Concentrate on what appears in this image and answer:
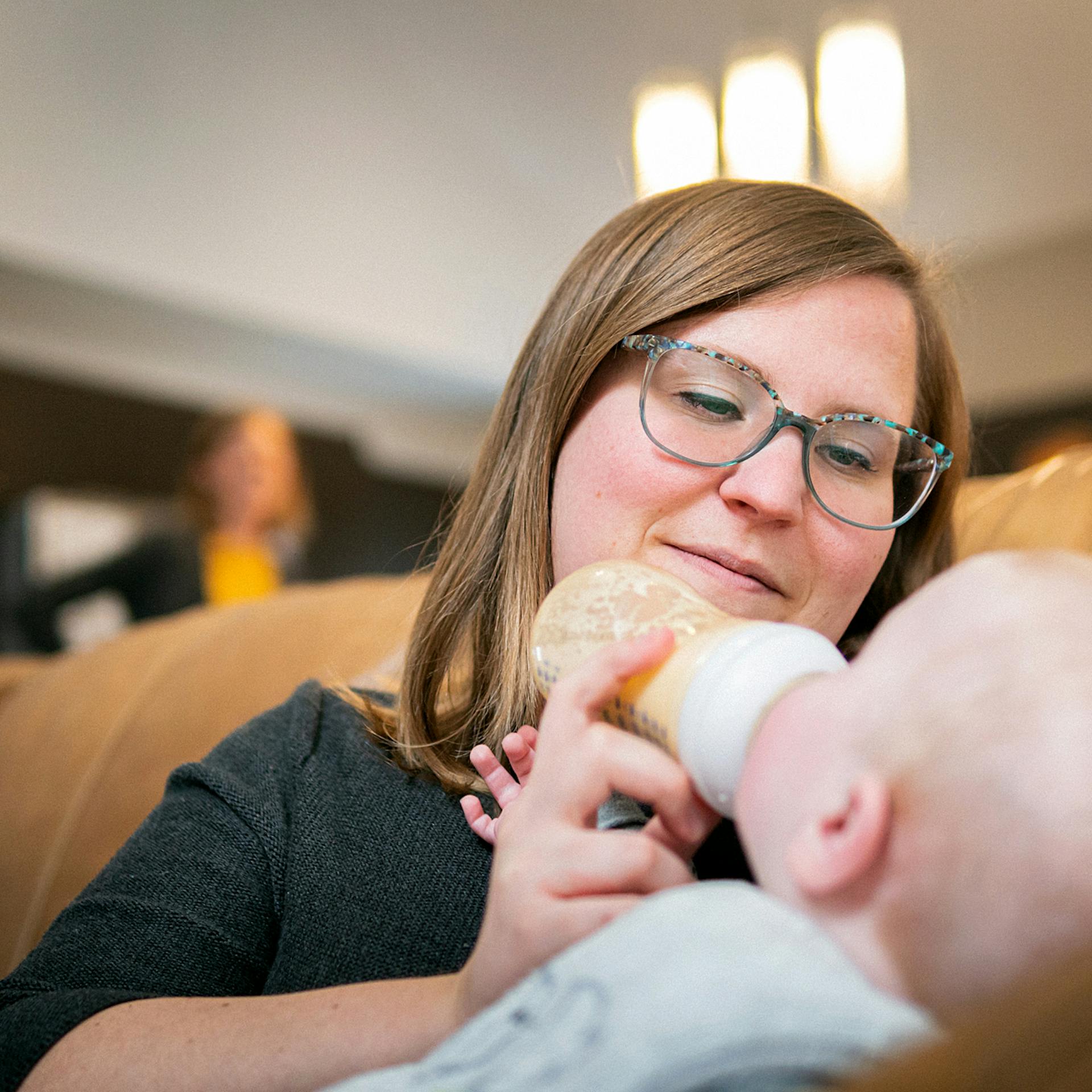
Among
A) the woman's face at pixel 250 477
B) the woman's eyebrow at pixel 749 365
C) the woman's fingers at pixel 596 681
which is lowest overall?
the woman's face at pixel 250 477

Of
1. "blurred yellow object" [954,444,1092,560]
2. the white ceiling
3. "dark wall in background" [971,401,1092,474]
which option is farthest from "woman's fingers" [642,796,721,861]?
"dark wall in background" [971,401,1092,474]

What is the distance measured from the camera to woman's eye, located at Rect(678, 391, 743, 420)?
3.03ft

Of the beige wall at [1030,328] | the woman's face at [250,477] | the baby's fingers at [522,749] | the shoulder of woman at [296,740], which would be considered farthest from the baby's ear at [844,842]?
the beige wall at [1030,328]

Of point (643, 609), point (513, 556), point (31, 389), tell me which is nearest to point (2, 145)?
point (31, 389)

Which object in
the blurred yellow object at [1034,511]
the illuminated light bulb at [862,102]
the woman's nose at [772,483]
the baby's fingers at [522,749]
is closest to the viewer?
the baby's fingers at [522,749]

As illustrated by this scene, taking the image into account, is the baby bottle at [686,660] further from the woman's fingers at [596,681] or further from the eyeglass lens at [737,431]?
the eyeglass lens at [737,431]

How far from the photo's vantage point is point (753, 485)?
90 centimetres

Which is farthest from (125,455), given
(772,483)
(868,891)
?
(868,891)

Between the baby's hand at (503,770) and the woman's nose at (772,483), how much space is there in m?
0.26

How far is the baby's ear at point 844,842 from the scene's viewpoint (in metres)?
0.49

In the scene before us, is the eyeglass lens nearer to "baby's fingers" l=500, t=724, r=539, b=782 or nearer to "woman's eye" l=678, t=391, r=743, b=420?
"woman's eye" l=678, t=391, r=743, b=420

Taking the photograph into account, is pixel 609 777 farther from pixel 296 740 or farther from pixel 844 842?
pixel 296 740

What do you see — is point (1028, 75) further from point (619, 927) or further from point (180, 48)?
point (619, 927)

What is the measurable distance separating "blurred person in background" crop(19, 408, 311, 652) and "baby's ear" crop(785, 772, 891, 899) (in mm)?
3273
